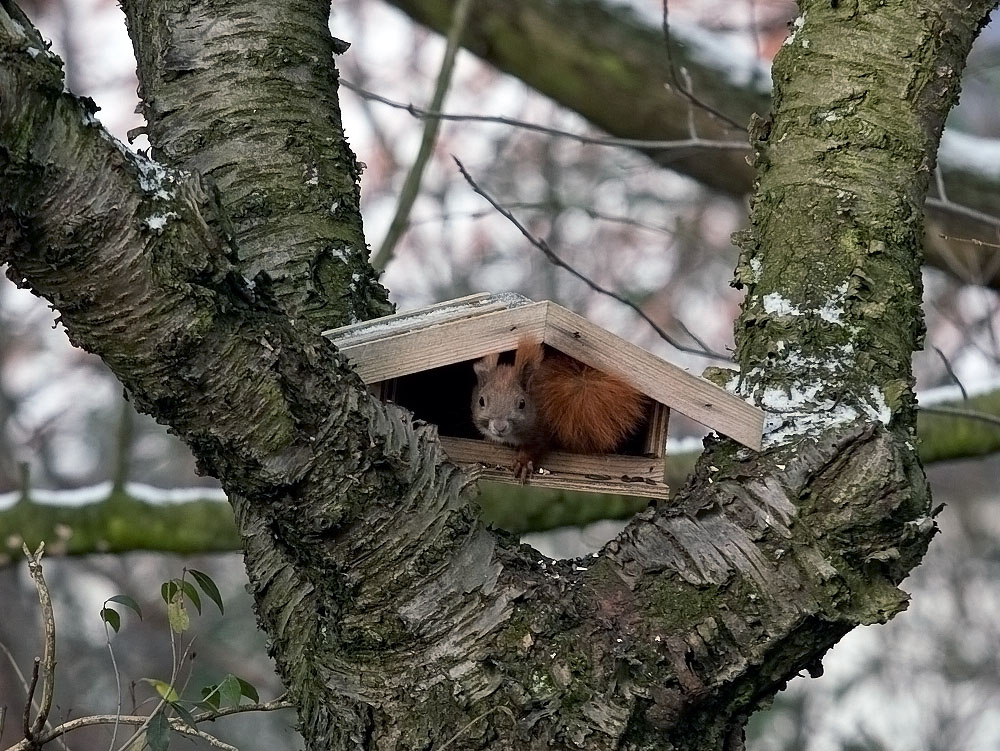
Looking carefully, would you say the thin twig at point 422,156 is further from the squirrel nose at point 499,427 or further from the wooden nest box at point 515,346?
the wooden nest box at point 515,346

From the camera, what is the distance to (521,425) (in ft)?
7.73

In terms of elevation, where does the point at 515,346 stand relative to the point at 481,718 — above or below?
above

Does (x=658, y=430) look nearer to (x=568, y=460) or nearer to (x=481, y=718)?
(x=568, y=460)

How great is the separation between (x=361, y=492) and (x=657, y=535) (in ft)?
1.72

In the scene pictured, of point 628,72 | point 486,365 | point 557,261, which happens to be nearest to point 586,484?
point 486,365

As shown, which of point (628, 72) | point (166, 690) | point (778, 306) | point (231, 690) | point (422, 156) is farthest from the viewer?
point (628, 72)

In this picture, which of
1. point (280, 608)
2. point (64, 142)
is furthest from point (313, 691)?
point (64, 142)

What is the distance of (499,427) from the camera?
92.4 inches

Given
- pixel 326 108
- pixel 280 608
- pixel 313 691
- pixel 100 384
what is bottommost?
pixel 313 691

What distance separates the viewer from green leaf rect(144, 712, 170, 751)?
1.79 meters

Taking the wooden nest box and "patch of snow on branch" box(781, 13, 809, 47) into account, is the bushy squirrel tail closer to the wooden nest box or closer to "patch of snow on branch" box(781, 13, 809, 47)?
the wooden nest box

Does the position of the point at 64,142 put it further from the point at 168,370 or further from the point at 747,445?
the point at 747,445

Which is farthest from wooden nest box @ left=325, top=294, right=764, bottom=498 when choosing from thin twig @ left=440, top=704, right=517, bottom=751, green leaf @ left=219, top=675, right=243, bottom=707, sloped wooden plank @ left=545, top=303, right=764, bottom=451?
green leaf @ left=219, top=675, right=243, bottom=707

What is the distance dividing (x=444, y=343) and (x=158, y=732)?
0.79 metres
